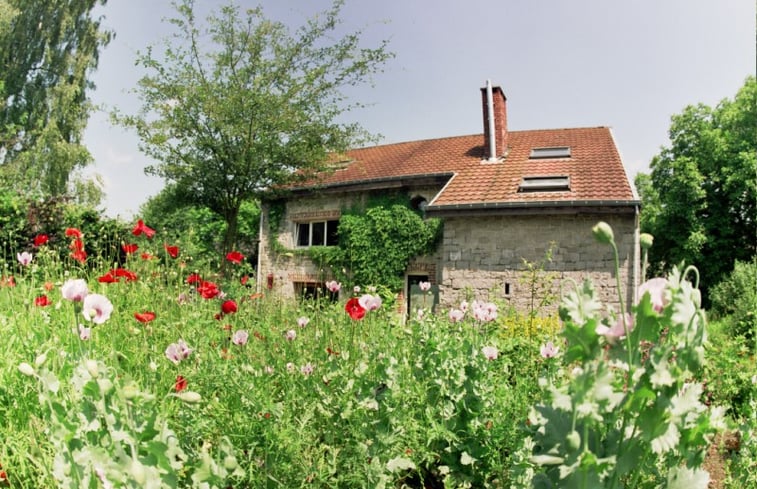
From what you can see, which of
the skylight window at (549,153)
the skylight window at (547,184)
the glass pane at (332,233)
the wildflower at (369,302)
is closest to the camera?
the wildflower at (369,302)

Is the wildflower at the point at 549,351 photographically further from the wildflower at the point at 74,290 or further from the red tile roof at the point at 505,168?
the red tile roof at the point at 505,168

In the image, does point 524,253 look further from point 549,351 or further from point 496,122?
point 549,351

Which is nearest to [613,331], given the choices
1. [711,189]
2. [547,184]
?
[547,184]

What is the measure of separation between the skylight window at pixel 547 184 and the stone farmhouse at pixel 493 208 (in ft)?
0.07

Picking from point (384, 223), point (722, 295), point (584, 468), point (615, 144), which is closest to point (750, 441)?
point (584, 468)

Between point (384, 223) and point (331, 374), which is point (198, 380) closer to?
point (331, 374)

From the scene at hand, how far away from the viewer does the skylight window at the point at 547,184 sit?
11.4m

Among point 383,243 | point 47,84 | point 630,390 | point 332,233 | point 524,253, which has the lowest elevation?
point 630,390

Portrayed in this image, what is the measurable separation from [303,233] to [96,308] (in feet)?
45.0

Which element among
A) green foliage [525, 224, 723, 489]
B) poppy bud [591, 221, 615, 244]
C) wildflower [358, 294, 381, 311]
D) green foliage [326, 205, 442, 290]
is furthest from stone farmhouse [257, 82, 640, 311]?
poppy bud [591, 221, 615, 244]

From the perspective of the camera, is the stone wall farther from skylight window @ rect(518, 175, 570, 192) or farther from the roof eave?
skylight window @ rect(518, 175, 570, 192)

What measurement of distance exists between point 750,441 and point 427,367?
4.76 feet

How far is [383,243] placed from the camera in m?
13.2

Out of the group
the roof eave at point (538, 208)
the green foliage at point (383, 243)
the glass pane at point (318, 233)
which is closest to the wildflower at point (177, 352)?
the roof eave at point (538, 208)
